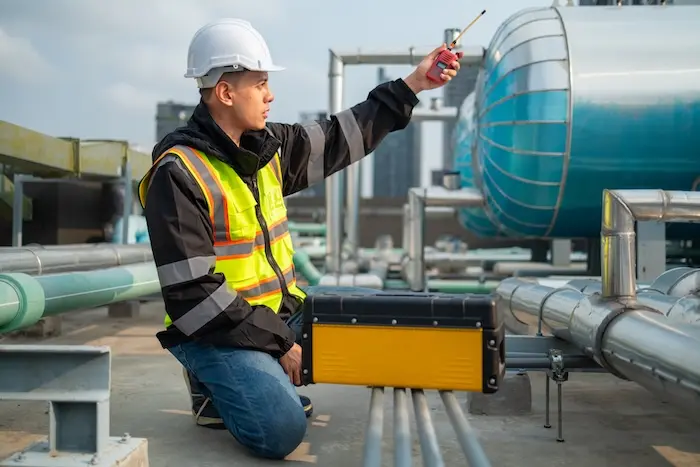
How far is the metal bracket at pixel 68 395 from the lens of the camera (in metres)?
1.50

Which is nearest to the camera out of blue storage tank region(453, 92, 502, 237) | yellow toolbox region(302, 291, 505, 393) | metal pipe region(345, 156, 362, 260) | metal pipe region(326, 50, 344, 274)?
yellow toolbox region(302, 291, 505, 393)

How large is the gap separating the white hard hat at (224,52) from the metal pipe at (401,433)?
110cm

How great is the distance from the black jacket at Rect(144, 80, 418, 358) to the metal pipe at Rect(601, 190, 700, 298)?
816 mm

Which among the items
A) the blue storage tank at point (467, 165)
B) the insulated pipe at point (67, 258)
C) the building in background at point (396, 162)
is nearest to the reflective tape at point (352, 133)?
the insulated pipe at point (67, 258)

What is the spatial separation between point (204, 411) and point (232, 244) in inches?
24.6

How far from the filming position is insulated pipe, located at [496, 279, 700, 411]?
1.53 meters

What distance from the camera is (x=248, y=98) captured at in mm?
2102

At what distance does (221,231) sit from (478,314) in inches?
32.4

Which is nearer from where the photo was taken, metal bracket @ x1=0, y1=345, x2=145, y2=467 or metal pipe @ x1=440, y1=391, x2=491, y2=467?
metal pipe @ x1=440, y1=391, x2=491, y2=467

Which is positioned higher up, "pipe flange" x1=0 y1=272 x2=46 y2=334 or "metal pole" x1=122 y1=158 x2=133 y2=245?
"metal pole" x1=122 y1=158 x2=133 y2=245

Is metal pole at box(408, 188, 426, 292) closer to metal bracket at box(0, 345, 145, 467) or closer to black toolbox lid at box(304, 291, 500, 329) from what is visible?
black toolbox lid at box(304, 291, 500, 329)

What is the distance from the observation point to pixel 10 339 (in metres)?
4.03

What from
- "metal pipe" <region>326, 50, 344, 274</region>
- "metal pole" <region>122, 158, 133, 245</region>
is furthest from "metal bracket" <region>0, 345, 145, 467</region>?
"metal pipe" <region>326, 50, 344, 274</region>

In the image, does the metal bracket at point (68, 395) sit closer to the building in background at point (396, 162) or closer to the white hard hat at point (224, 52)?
the white hard hat at point (224, 52)
